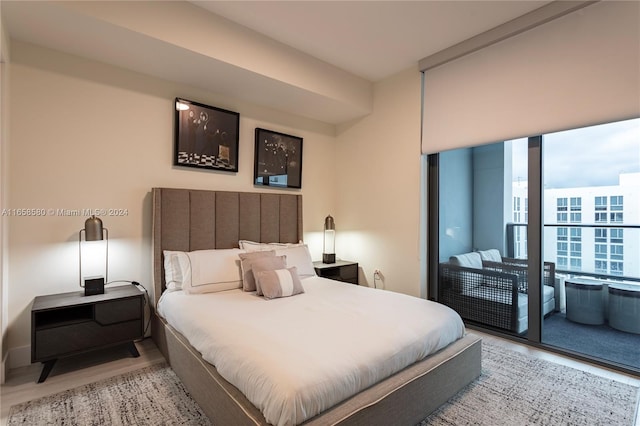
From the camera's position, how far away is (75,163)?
2633 millimetres

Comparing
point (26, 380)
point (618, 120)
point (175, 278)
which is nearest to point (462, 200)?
point (618, 120)

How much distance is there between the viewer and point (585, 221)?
2.78 m

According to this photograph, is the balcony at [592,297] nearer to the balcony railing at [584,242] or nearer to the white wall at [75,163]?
the balcony railing at [584,242]

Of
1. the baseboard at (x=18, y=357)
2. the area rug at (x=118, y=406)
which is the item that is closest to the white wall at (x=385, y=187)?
the area rug at (x=118, y=406)

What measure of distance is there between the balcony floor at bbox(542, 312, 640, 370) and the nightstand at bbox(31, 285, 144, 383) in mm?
3676

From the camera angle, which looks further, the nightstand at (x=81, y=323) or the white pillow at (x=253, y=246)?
the white pillow at (x=253, y=246)

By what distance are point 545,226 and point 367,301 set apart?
1.87m

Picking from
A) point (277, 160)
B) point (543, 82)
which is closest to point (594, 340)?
point (543, 82)

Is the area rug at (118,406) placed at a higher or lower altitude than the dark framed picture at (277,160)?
→ lower

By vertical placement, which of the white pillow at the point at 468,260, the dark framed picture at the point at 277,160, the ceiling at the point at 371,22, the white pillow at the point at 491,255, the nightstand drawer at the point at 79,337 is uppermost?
the ceiling at the point at 371,22

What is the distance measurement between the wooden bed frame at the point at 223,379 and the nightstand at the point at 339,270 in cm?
54

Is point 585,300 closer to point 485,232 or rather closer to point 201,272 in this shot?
point 485,232

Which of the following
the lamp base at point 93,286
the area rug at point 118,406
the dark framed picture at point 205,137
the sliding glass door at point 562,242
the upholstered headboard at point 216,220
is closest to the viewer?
the area rug at point 118,406

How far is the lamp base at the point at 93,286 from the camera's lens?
97.9 inches
